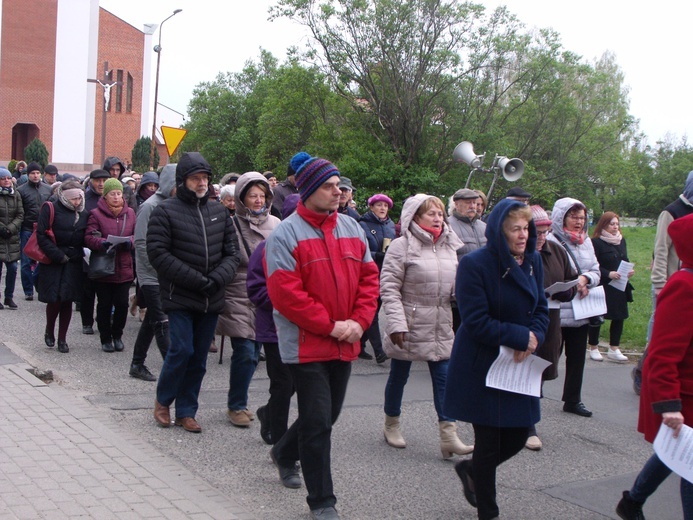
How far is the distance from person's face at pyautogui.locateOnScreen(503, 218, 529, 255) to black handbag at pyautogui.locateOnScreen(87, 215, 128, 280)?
19.4 feet

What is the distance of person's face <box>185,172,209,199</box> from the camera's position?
6.51 meters

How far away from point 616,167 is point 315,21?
1298cm

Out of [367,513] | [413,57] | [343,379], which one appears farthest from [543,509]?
[413,57]

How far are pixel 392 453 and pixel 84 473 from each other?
2.22 metres

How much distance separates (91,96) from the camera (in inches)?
2496

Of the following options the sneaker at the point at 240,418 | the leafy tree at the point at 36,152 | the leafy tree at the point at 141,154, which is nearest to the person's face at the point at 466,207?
the sneaker at the point at 240,418

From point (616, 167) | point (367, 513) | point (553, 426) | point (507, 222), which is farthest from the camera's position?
point (616, 167)

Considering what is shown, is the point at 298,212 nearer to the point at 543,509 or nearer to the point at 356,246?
the point at 356,246

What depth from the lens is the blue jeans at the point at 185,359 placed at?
21.2 feet

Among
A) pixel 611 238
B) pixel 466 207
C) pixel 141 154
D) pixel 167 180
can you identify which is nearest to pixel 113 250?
pixel 167 180

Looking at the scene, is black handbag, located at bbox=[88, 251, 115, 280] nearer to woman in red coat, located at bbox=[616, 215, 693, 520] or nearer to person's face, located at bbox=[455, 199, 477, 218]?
person's face, located at bbox=[455, 199, 477, 218]

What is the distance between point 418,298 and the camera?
6.43 meters

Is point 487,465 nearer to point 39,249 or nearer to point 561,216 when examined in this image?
point 561,216

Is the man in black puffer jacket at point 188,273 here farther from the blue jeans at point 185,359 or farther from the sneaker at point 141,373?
the sneaker at point 141,373
